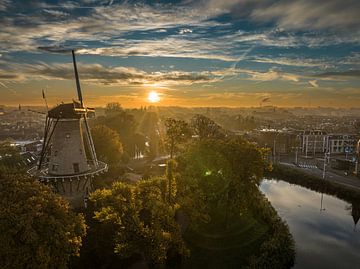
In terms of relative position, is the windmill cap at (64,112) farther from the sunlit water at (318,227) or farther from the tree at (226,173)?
the sunlit water at (318,227)

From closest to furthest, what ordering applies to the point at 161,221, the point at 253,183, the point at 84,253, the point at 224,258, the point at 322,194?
the point at 161,221 → the point at 84,253 → the point at 224,258 → the point at 253,183 → the point at 322,194

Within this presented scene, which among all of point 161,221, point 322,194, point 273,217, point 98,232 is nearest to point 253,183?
point 273,217

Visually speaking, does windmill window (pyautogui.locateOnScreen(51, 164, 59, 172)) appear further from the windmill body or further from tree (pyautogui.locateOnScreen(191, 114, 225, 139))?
tree (pyautogui.locateOnScreen(191, 114, 225, 139))

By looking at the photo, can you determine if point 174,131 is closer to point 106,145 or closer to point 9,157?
point 106,145

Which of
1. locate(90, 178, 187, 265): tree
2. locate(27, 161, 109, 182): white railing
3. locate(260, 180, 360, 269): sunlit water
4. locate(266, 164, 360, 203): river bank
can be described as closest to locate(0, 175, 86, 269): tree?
locate(90, 178, 187, 265): tree

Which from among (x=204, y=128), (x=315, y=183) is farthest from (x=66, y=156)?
(x=315, y=183)

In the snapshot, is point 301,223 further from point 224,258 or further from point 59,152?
point 59,152
